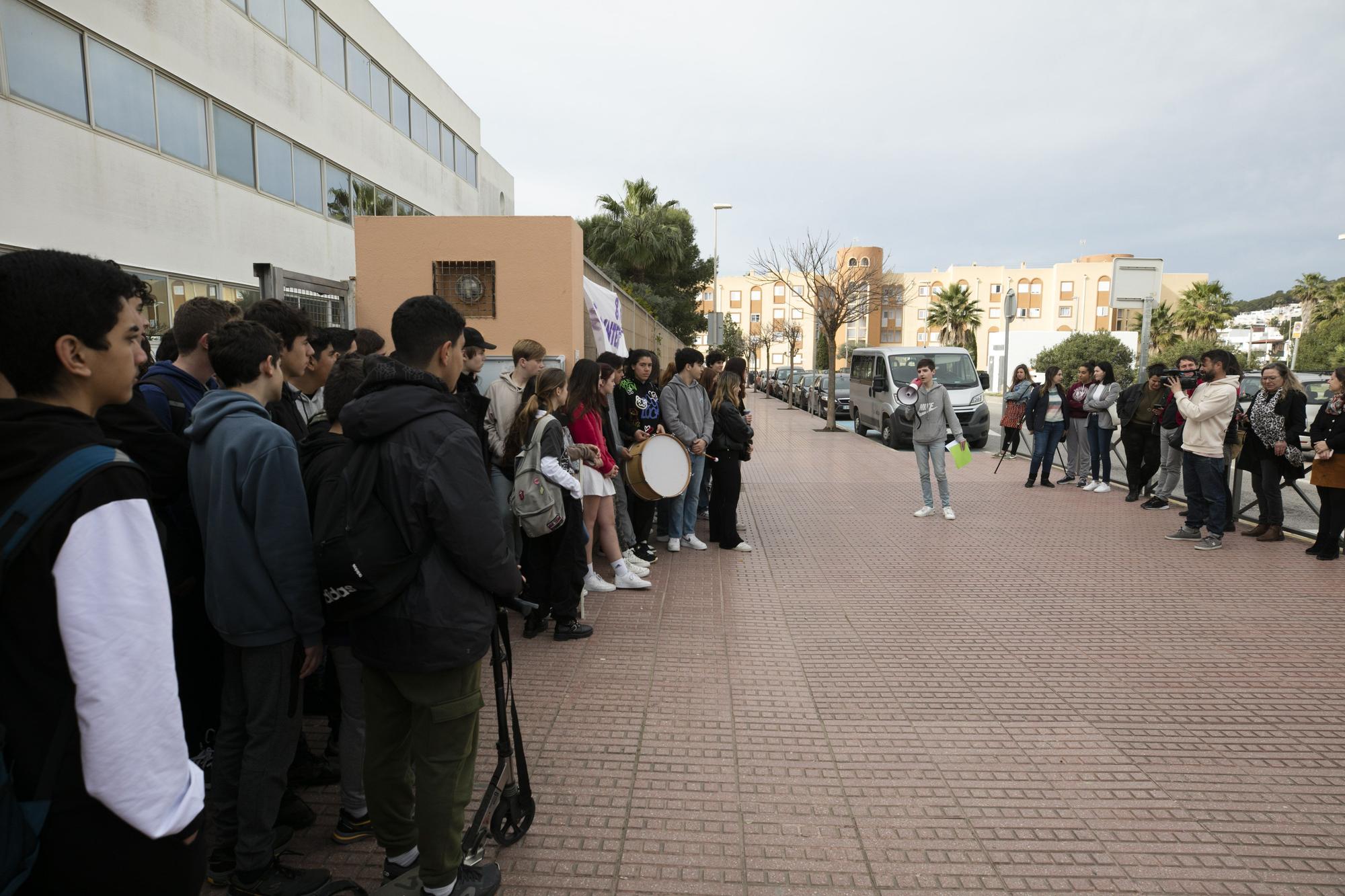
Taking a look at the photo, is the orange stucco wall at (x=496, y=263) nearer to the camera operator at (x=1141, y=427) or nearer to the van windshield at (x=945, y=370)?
the camera operator at (x=1141, y=427)

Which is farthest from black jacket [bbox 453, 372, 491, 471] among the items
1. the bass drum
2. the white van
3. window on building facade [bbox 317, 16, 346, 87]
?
window on building facade [bbox 317, 16, 346, 87]

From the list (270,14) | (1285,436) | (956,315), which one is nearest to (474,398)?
(1285,436)

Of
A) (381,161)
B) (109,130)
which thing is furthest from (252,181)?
(381,161)

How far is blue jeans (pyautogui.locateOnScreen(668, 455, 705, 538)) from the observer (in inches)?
299

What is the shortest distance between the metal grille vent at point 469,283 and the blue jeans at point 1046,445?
7995mm

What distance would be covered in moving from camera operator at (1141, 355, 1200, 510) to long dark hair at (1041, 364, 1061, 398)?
1662mm

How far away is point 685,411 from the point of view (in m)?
7.27

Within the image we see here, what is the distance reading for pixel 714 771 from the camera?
3.49m

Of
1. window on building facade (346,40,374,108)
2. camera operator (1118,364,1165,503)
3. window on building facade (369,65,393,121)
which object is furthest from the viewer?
window on building facade (369,65,393,121)

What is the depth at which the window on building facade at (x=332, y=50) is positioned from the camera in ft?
62.6

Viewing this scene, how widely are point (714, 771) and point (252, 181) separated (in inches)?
667

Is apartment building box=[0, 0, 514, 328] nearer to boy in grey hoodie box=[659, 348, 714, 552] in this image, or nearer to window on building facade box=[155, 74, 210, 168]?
window on building facade box=[155, 74, 210, 168]

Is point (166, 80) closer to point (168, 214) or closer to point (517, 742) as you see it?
point (168, 214)

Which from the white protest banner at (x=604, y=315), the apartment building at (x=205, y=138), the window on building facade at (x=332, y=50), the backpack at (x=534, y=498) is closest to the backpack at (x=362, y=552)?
the backpack at (x=534, y=498)
